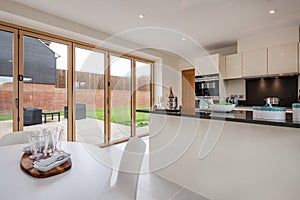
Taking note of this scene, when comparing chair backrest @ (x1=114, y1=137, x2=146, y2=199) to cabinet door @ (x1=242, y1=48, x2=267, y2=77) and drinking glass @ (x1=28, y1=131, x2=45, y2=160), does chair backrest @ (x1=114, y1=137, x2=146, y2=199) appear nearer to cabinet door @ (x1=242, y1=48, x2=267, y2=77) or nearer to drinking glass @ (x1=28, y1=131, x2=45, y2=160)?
drinking glass @ (x1=28, y1=131, x2=45, y2=160)

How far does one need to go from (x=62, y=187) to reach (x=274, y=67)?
386 cm

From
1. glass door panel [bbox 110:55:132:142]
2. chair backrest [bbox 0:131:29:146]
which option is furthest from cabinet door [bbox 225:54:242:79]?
chair backrest [bbox 0:131:29:146]

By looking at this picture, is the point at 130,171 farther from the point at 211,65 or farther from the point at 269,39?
the point at 269,39

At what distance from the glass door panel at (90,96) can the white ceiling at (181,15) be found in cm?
67

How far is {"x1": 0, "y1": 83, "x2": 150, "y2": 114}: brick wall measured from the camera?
242 centimetres

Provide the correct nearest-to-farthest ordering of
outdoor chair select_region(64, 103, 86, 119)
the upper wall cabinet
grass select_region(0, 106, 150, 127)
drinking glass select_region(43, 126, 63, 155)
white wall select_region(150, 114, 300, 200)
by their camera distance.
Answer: drinking glass select_region(43, 126, 63, 155)
white wall select_region(150, 114, 300, 200)
outdoor chair select_region(64, 103, 86, 119)
grass select_region(0, 106, 150, 127)
the upper wall cabinet

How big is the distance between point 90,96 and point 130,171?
8.93 feet

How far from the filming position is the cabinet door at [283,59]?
2.94 meters

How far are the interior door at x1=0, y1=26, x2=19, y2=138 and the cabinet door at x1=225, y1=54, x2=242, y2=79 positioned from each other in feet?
13.5

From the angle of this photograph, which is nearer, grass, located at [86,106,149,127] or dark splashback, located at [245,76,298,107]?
dark splashback, located at [245,76,298,107]

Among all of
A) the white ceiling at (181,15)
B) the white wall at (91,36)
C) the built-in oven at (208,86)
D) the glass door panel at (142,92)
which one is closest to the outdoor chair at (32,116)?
the white wall at (91,36)

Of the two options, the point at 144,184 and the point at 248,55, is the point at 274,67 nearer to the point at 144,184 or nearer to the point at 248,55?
the point at 248,55

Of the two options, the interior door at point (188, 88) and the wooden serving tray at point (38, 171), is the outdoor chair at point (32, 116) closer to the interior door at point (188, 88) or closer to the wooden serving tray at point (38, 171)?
the wooden serving tray at point (38, 171)

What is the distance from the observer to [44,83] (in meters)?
2.85
